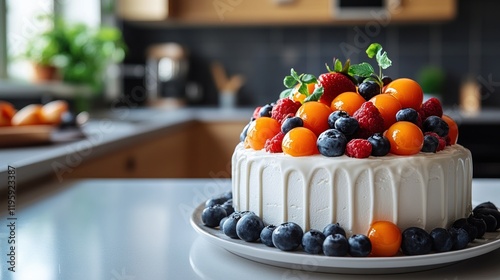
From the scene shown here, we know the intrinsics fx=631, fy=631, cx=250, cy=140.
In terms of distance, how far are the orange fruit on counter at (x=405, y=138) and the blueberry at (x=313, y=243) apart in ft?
0.56

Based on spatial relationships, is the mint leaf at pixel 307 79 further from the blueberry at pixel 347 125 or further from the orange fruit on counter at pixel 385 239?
the orange fruit on counter at pixel 385 239

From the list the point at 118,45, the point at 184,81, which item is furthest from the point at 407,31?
the point at 118,45

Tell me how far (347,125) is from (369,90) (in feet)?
0.43

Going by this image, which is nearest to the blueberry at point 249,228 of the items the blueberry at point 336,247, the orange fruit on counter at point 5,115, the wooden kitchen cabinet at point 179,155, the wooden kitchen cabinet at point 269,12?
the blueberry at point 336,247

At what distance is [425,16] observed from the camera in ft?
12.2

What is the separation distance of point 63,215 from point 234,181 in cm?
39

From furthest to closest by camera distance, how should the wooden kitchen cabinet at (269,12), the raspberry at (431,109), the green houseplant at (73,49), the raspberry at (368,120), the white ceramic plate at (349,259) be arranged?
the wooden kitchen cabinet at (269,12), the green houseplant at (73,49), the raspberry at (431,109), the raspberry at (368,120), the white ceramic plate at (349,259)

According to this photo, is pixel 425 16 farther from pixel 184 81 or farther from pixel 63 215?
pixel 63 215

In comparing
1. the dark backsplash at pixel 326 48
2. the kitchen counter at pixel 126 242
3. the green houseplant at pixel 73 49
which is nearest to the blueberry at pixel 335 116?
the kitchen counter at pixel 126 242

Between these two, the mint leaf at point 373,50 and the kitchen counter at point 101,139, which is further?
the kitchen counter at point 101,139

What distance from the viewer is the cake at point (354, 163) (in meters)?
0.84

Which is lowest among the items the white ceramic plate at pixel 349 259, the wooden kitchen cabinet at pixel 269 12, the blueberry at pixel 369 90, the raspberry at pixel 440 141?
the white ceramic plate at pixel 349 259

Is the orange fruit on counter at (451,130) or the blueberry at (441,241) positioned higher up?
the orange fruit on counter at (451,130)

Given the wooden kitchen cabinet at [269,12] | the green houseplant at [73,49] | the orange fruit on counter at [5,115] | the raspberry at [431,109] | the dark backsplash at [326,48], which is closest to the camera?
the raspberry at [431,109]
